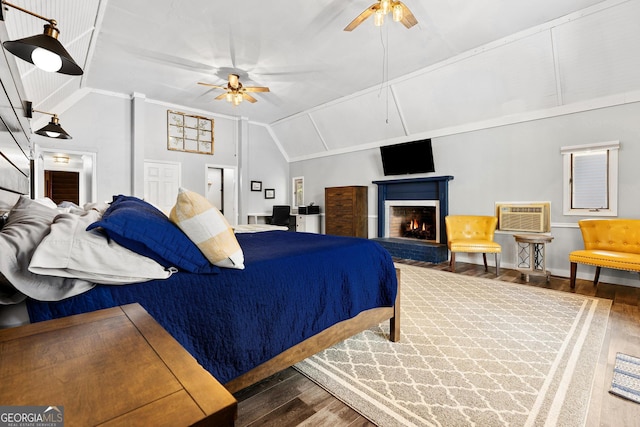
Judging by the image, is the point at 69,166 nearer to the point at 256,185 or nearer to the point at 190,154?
the point at 190,154

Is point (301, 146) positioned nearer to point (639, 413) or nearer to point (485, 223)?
point (485, 223)

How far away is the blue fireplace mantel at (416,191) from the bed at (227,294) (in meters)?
Answer: 3.83

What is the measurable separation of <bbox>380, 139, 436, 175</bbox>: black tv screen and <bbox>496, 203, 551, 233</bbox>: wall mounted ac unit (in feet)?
4.73

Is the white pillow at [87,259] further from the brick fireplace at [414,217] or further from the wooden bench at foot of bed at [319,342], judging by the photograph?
the brick fireplace at [414,217]

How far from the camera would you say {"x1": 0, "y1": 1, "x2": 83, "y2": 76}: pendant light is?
1.56 meters

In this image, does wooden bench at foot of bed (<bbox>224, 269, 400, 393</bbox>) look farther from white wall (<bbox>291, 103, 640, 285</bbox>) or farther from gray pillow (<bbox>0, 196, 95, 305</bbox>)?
white wall (<bbox>291, 103, 640, 285</bbox>)

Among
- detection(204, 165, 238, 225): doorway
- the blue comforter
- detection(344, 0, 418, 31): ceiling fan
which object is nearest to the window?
detection(344, 0, 418, 31): ceiling fan

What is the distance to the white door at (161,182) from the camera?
6.20m

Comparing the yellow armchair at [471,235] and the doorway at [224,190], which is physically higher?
the doorway at [224,190]

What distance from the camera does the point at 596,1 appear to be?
10.5ft

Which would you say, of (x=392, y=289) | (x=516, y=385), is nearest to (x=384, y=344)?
(x=392, y=289)

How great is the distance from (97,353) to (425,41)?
15.5 ft

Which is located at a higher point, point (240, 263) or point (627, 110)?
point (627, 110)

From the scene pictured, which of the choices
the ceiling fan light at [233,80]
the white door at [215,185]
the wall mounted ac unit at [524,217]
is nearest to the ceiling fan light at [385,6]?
the ceiling fan light at [233,80]
